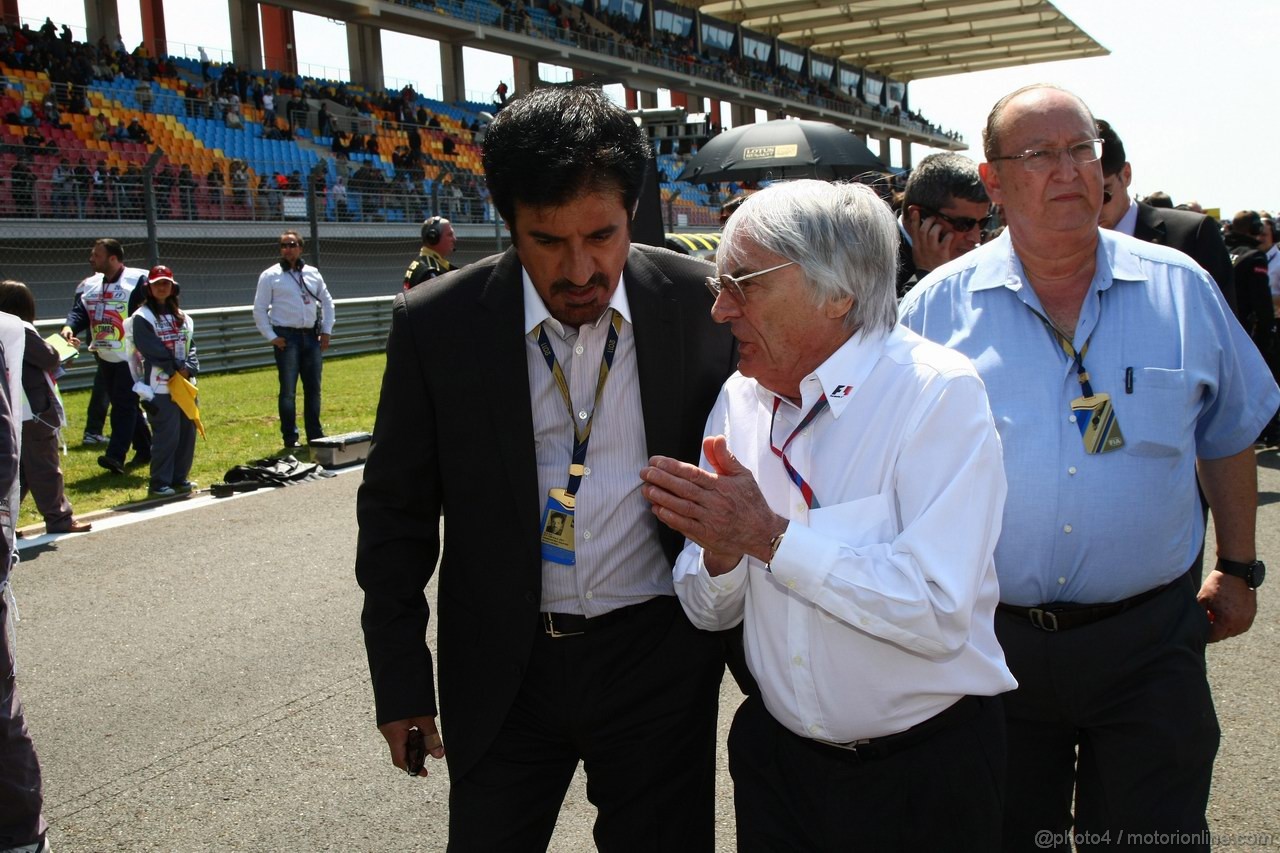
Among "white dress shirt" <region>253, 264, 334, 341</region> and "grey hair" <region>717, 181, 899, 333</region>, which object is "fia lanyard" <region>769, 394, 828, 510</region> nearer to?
"grey hair" <region>717, 181, 899, 333</region>

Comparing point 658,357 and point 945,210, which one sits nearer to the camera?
point 658,357

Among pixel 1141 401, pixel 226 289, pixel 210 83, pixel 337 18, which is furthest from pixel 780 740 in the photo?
pixel 337 18

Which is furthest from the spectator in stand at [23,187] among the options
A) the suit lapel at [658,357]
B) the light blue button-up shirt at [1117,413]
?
the light blue button-up shirt at [1117,413]

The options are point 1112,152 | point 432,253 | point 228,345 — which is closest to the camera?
point 1112,152

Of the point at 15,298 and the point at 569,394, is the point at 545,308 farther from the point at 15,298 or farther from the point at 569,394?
the point at 15,298

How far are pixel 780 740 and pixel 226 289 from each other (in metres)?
19.8

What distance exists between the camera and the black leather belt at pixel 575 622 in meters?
2.21

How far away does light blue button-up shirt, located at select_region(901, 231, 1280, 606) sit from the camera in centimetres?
234

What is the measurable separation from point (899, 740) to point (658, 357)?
917 millimetres

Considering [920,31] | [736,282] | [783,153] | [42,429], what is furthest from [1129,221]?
[920,31]

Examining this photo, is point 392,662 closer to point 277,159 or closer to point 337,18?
point 277,159

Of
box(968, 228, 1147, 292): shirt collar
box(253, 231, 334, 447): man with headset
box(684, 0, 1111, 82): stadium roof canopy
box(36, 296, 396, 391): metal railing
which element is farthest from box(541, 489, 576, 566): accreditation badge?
box(684, 0, 1111, 82): stadium roof canopy

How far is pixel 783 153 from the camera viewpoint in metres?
13.9

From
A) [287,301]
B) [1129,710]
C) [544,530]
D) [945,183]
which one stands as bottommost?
[1129,710]
